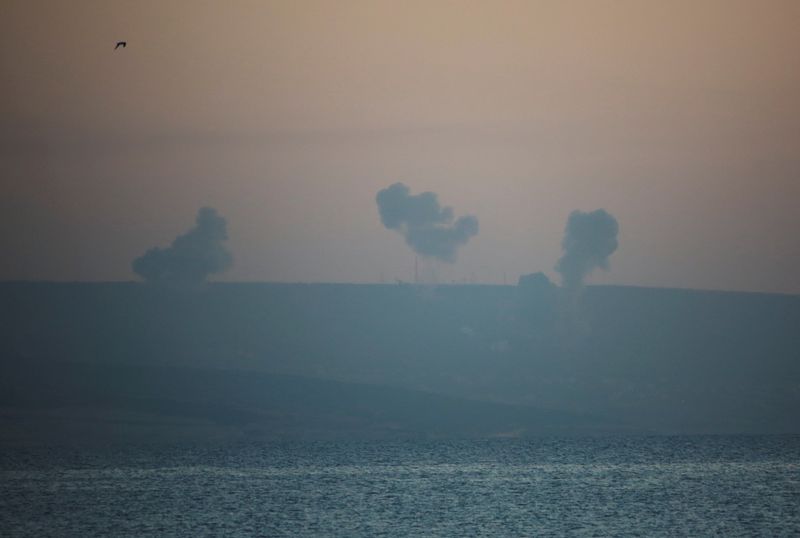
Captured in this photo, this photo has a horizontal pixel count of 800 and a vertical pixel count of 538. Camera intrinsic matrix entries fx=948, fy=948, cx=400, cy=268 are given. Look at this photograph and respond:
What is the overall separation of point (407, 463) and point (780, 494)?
255cm

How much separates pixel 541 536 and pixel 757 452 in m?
3.02

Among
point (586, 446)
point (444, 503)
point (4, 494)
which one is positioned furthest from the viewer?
point (586, 446)

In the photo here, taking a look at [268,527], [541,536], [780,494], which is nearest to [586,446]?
[780,494]

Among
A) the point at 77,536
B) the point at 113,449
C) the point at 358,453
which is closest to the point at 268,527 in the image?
the point at 77,536

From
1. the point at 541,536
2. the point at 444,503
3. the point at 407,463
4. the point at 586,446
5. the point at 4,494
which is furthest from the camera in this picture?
the point at 586,446

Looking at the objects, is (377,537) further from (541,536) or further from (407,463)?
(407,463)

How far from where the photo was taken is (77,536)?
5.24 m

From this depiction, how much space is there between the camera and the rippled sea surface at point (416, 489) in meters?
5.40

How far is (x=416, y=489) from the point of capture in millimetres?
6207

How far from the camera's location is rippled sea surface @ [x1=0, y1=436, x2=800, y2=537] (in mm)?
5398

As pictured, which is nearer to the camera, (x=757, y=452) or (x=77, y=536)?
(x=77, y=536)

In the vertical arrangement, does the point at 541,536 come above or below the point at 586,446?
below

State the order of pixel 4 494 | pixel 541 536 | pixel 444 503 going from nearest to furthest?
1. pixel 541 536
2. pixel 444 503
3. pixel 4 494

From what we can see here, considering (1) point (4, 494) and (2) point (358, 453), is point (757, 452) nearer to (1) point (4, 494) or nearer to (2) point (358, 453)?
(2) point (358, 453)
